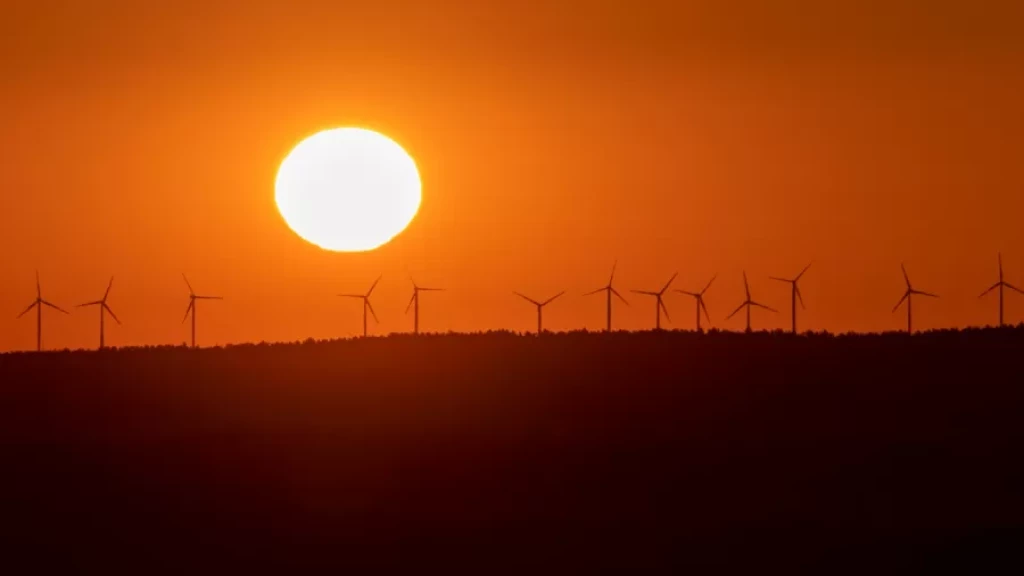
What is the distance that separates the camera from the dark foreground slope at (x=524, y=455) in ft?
198

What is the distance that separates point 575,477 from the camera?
68.9m

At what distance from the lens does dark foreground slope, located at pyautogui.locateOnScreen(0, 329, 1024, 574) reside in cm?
6038

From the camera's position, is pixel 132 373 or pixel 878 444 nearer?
pixel 878 444

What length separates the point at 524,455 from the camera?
236 feet

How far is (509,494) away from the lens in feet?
218

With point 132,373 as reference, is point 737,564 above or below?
below

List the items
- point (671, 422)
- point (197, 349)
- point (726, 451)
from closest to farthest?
point (726, 451) → point (671, 422) → point (197, 349)

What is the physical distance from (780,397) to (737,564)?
26.3 meters

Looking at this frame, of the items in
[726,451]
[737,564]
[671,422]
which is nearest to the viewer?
[737,564]

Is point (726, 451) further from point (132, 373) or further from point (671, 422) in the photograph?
point (132, 373)

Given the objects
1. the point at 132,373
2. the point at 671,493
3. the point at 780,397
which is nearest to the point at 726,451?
the point at 671,493

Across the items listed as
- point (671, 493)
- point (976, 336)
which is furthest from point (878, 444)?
point (976, 336)

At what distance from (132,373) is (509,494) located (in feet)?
109

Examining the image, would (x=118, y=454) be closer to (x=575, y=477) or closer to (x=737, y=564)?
(x=575, y=477)
